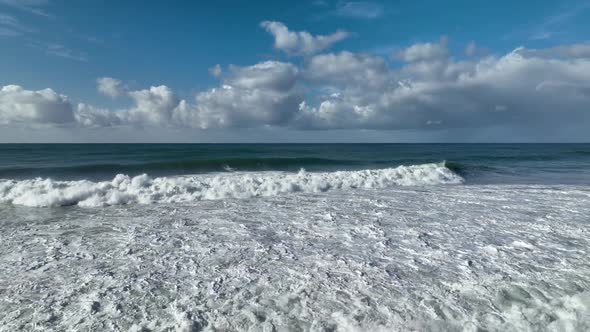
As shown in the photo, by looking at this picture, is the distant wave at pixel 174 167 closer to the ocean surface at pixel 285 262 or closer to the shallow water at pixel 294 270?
the ocean surface at pixel 285 262

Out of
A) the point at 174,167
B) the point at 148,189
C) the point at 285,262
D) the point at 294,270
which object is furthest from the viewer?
the point at 174,167

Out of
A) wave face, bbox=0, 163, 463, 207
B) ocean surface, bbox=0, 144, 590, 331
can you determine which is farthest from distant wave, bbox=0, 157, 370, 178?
ocean surface, bbox=0, 144, 590, 331

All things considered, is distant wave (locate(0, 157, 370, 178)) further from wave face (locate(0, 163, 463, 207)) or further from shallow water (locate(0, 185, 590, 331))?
shallow water (locate(0, 185, 590, 331))

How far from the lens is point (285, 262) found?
15.6ft

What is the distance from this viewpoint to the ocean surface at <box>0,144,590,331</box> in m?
3.35

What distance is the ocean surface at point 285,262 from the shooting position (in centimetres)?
335

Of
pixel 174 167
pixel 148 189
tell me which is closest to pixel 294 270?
pixel 148 189

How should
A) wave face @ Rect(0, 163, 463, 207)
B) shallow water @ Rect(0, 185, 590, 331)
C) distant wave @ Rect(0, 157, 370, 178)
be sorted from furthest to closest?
distant wave @ Rect(0, 157, 370, 178) → wave face @ Rect(0, 163, 463, 207) → shallow water @ Rect(0, 185, 590, 331)

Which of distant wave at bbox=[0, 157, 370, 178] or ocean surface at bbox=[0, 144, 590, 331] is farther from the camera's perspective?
distant wave at bbox=[0, 157, 370, 178]

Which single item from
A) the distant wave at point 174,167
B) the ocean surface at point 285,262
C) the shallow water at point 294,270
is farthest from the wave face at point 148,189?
the distant wave at point 174,167

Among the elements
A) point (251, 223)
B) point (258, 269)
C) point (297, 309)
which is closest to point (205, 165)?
point (251, 223)

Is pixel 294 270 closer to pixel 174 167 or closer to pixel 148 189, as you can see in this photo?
pixel 148 189

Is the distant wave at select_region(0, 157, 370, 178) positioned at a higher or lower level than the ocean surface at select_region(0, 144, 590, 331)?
higher

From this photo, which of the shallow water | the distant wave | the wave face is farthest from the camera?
the distant wave
